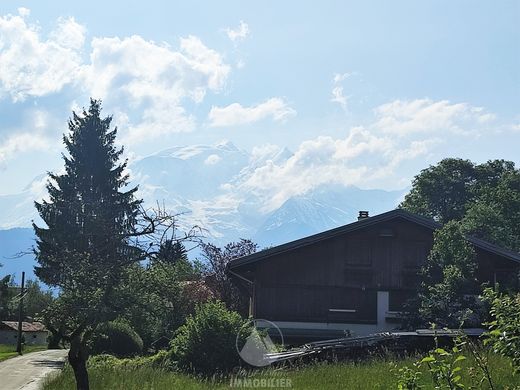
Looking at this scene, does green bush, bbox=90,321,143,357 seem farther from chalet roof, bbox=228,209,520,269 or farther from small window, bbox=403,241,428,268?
small window, bbox=403,241,428,268

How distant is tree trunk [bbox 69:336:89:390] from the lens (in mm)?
14000

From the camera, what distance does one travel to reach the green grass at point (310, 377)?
11.4 m

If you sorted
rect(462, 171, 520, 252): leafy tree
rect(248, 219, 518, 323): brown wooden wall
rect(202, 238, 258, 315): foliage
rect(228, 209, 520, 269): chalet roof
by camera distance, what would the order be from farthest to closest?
rect(462, 171, 520, 252): leafy tree, rect(202, 238, 258, 315): foliage, rect(248, 219, 518, 323): brown wooden wall, rect(228, 209, 520, 269): chalet roof

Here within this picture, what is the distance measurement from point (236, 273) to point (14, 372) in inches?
520

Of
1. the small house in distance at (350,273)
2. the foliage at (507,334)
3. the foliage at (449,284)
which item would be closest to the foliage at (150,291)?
the small house in distance at (350,273)

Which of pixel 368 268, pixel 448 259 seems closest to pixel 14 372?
pixel 368 268

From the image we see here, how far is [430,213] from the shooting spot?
51.6m

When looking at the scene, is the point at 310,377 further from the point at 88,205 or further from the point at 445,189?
the point at 445,189

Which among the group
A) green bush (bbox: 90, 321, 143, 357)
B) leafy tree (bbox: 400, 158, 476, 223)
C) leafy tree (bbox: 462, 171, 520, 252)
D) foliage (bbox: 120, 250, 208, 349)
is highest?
leafy tree (bbox: 400, 158, 476, 223)

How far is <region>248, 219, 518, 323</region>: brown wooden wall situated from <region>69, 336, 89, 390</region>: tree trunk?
918 cm

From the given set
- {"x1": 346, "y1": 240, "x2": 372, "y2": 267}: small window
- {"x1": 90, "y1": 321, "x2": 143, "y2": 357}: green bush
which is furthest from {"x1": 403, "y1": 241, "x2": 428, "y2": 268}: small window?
{"x1": 90, "y1": 321, "x2": 143, "y2": 357}: green bush

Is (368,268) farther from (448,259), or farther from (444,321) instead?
(444,321)

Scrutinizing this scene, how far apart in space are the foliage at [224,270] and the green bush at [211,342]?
1593 cm

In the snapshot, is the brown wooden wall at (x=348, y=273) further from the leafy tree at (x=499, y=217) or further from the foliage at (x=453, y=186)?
the foliage at (x=453, y=186)
